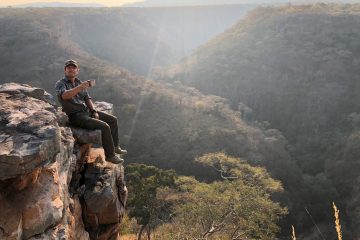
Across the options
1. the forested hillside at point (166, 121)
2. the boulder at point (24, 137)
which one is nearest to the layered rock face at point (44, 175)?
the boulder at point (24, 137)

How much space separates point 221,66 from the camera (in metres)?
69.2

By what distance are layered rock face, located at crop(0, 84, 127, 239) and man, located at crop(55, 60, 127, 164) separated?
181mm

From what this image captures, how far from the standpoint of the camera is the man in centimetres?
698

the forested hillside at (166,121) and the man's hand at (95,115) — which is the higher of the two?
the man's hand at (95,115)

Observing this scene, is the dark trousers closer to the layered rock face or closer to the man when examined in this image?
the man

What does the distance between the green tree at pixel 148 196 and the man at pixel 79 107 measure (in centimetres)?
1226

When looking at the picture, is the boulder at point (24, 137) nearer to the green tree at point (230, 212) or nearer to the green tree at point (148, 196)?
the green tree at point (230, 212)

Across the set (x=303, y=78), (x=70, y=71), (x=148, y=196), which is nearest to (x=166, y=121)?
(x=303, y=78)

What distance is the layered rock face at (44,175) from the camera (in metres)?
4.91

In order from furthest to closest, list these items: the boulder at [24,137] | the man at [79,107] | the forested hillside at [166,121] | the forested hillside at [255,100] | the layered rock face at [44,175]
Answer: the forested hillside at [166,121] → the forested hillside at [255,100] → the man at [79,107] → the layered rock face at [44,175] → the boulder at [24,137]

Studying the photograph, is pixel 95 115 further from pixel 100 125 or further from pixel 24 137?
pixel 24 137

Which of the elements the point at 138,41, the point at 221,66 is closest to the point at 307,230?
the point at 221,66

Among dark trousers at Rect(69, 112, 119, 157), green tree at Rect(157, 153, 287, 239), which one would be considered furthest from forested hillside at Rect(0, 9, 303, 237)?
dark trousers at Rect(69, 112, 119, 157)

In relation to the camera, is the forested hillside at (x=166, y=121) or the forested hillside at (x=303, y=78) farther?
the forested hillside at (x=303, y=78)
